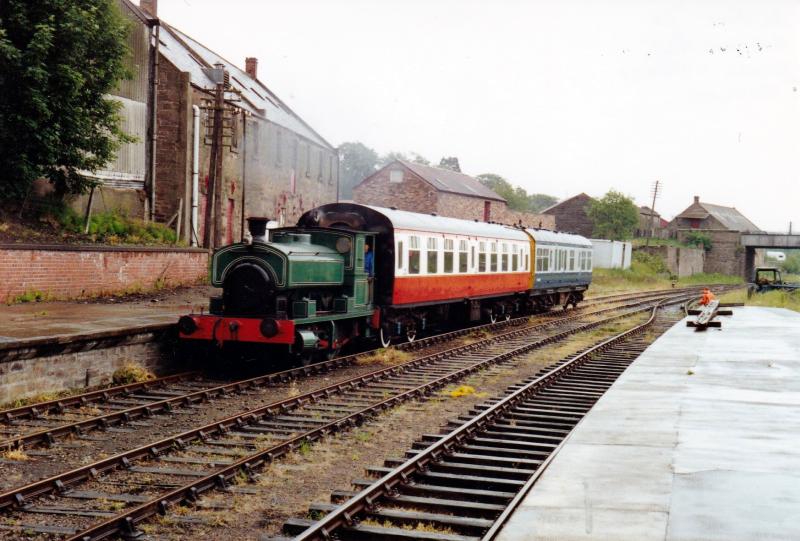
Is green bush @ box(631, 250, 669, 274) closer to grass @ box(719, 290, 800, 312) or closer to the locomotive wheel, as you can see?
grass @ box(719, 290, 800, 312)

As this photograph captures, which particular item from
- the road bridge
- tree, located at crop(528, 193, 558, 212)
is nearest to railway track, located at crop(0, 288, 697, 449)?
the road bridge

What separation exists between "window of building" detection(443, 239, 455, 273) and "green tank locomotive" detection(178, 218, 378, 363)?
4720 mm

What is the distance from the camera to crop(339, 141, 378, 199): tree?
93.6 metres

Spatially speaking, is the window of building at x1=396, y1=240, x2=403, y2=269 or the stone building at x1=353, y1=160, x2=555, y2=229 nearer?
the window of building at x1=396, y1=240, x2=403, y2=269

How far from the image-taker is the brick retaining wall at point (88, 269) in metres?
17.5

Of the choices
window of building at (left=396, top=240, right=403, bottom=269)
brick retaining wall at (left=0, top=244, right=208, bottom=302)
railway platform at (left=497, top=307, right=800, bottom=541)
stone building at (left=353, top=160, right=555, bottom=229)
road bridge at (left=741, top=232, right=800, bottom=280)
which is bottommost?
railway platform at (left=497, top=307, right=800, bottom=541)

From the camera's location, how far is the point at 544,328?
24875mm

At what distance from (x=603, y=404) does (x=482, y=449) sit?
307cm

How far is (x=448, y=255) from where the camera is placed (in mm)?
20312

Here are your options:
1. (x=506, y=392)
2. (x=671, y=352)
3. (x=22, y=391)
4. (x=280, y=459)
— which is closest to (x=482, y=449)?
(x=280, y=459)

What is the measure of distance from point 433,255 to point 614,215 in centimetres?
6174

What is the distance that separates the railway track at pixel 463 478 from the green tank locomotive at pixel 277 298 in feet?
12.6

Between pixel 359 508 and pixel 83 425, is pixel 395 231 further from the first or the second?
pixel 359 508

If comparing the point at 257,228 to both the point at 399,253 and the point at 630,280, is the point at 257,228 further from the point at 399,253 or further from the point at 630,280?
the point at 630,280
